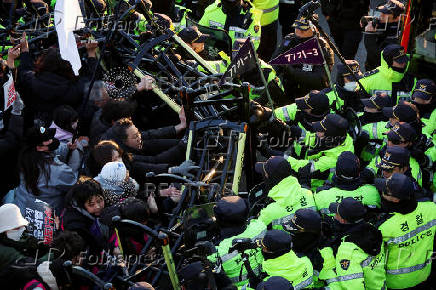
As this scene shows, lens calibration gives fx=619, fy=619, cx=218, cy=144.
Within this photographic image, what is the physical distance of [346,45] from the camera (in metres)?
9.77

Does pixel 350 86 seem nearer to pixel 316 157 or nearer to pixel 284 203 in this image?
pixel 316 157

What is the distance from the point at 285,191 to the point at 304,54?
1919mm

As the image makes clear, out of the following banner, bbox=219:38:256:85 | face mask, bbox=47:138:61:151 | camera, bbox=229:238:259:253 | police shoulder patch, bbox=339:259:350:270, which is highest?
banner, bbox=219:38:256:85

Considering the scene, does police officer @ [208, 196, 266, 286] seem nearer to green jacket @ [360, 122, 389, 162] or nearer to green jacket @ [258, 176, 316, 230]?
green jacket @ [258, 176, 316, 230]

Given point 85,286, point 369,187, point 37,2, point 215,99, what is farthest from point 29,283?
point 37,2

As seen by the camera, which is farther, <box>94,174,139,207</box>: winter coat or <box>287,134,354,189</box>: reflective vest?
<box>287,134,354,189</box>: reflective vest

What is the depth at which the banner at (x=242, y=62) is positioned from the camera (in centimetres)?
586

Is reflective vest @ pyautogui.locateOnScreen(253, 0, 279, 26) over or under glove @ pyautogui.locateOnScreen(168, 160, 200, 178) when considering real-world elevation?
under

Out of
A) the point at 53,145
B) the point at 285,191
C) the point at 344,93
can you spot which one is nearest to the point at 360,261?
the point at 285,191

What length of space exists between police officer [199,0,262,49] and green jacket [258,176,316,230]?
3.80 meters

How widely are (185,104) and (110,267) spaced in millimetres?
1847

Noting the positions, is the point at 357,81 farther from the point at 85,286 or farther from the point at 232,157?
the point at 85,286

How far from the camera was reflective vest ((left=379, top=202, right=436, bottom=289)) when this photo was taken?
193 inches

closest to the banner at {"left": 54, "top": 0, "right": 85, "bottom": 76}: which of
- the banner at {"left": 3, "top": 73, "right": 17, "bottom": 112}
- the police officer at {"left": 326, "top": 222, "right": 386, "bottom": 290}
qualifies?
the banner at {"left": 3, "top": 73, "right": 17, "bottom": 112}
